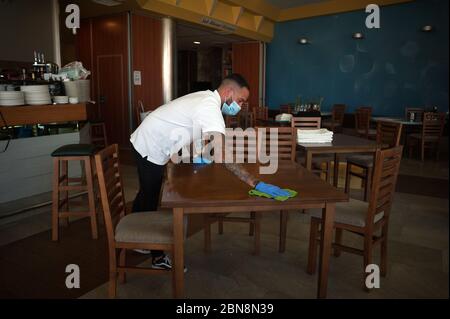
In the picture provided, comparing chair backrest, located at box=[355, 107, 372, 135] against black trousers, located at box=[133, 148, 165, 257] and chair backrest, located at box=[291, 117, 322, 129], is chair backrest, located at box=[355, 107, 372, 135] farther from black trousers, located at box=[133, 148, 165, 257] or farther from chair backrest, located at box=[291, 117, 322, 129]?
black trousers, located at box=[133, 148, 165, 257]

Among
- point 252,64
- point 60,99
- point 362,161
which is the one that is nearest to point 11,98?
point 60,99

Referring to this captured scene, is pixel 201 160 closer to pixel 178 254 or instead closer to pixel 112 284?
pixel 178 254

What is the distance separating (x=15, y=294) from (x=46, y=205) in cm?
177

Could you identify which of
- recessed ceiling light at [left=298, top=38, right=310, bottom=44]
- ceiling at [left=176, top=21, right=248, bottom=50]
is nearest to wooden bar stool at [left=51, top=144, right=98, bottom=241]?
ceiling at [left=176, top=21, right=248, bottom=50]

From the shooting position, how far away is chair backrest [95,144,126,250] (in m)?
2.06

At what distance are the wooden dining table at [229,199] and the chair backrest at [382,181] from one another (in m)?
0.32

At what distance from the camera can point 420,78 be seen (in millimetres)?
8328

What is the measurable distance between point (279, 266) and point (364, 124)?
6.01m

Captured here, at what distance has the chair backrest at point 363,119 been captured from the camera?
7.66 m

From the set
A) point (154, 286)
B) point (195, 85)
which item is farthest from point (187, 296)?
point (195, 85)

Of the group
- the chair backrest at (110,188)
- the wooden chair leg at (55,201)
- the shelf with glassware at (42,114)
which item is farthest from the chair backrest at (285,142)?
the shelf with glassware at (42,114)

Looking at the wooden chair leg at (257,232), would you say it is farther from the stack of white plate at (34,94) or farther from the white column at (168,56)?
the white column at (168,56)

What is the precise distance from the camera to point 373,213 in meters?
2.33
